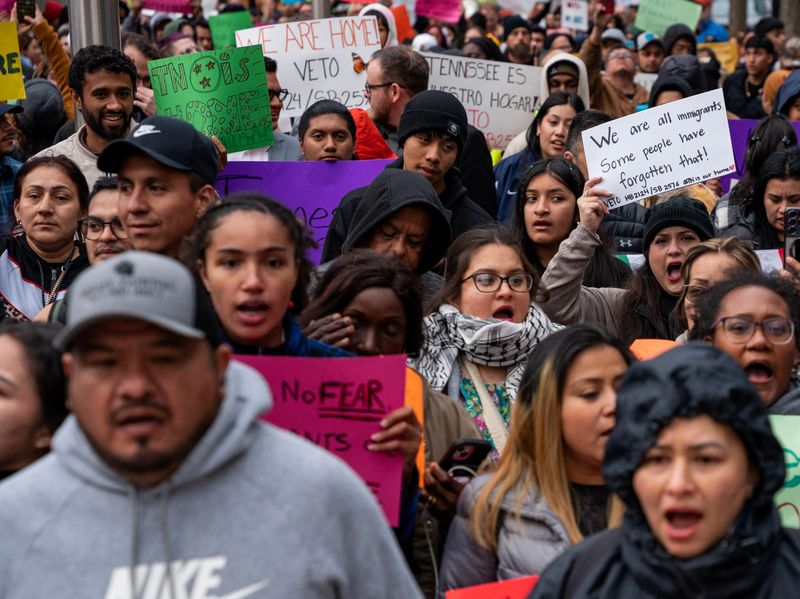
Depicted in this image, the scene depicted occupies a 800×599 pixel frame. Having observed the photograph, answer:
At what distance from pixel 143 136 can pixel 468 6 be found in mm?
13994

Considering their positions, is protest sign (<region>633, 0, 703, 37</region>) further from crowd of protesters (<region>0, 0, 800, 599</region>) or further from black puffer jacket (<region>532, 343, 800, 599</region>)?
black puffer jacket (<region>532, 343, 800, 599</region>)

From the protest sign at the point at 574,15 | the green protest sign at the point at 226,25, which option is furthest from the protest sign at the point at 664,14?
the green protest sign at the point at 226,25

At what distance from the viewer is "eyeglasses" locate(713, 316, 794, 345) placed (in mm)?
4684

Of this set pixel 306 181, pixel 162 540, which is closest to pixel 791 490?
pixel 162 540

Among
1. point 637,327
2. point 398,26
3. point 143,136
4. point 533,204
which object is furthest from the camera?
point 398,26

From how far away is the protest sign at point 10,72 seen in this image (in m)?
7.84

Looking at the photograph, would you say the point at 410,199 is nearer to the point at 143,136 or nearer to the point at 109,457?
the point at 143,136

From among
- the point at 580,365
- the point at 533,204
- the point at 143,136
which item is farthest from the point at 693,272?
the point at 143,136

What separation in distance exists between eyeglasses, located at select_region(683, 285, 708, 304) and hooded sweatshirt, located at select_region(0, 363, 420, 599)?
307cm

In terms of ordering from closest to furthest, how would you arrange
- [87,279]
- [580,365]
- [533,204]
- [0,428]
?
[87,279] → [0,428] → [580,365] → [533,204]

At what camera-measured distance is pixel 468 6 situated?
59.4 feet

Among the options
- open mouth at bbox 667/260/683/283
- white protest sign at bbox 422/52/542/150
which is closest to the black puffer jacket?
open mouth at bbox 667/260/683/283

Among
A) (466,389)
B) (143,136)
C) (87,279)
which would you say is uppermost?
(143,136)

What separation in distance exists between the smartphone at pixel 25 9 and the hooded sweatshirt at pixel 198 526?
22.4 ft
